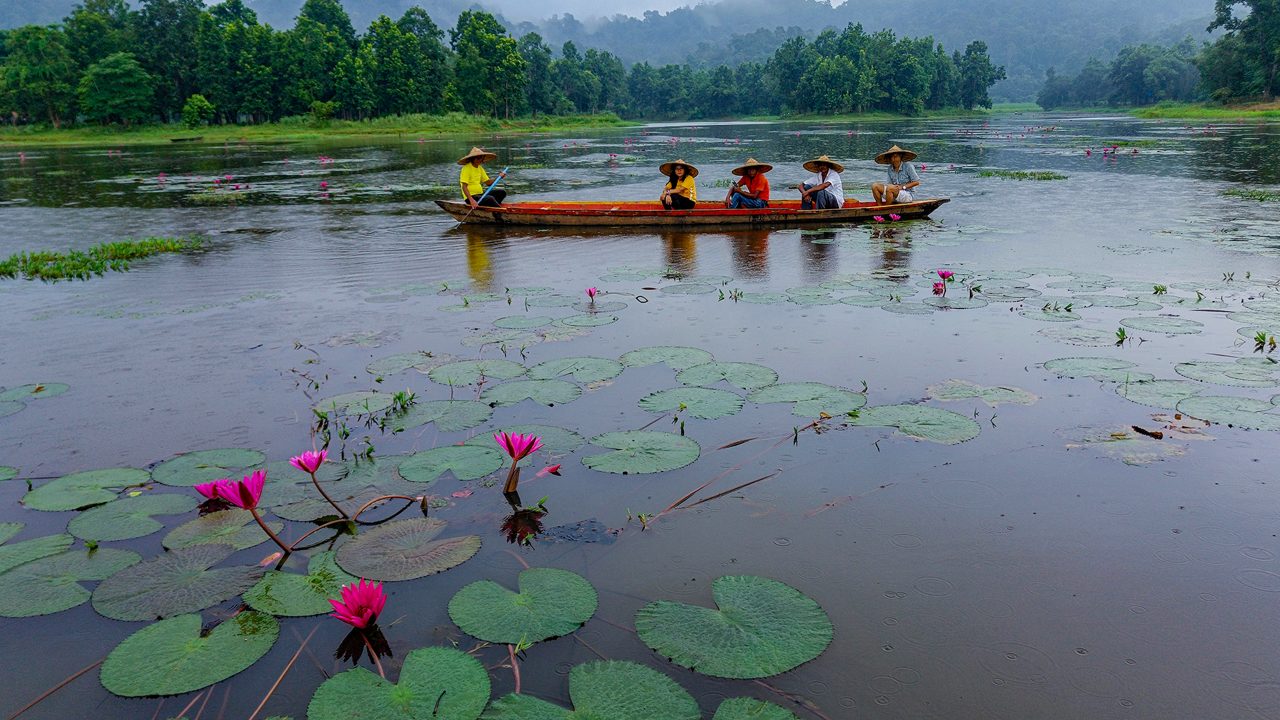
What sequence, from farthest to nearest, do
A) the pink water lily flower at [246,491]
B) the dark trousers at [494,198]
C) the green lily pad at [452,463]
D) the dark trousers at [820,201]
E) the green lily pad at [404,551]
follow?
the dark trousers at [494,198]
the dark trousers at [820,201]
the green lily pad at [452,463]
the green lily pad at [404,551]
the pink water lily flower at [246,491]

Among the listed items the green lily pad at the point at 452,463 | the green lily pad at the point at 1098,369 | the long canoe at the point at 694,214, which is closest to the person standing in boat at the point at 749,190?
the long canoe at the point at 694,214

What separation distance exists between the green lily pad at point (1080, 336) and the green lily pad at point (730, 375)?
258 cm

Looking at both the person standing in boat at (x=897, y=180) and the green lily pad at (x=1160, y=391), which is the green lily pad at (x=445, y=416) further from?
the person standing in boat at (x=897, y=180)

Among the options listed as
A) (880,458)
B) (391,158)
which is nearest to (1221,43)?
(391,158)

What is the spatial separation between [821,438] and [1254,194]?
15862 millimetres

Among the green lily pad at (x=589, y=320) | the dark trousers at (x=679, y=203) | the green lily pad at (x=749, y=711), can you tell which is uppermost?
the dark trousers at (x=679, y=203)

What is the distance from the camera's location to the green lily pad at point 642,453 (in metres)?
3.93

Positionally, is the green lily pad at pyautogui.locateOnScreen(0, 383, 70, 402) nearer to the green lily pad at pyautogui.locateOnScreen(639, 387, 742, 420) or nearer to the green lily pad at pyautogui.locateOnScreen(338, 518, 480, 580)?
the green lily pad at pyautogui.locateOnScreen(338, 518, 480, 580)

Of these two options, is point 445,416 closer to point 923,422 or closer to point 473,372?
point 473,372

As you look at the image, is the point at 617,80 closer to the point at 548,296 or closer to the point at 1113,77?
the point at 1113,77

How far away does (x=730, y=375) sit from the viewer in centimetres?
518

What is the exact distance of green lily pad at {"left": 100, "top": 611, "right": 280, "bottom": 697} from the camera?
247 centimetres

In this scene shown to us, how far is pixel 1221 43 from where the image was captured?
6041cm

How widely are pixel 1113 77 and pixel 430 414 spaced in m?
128
